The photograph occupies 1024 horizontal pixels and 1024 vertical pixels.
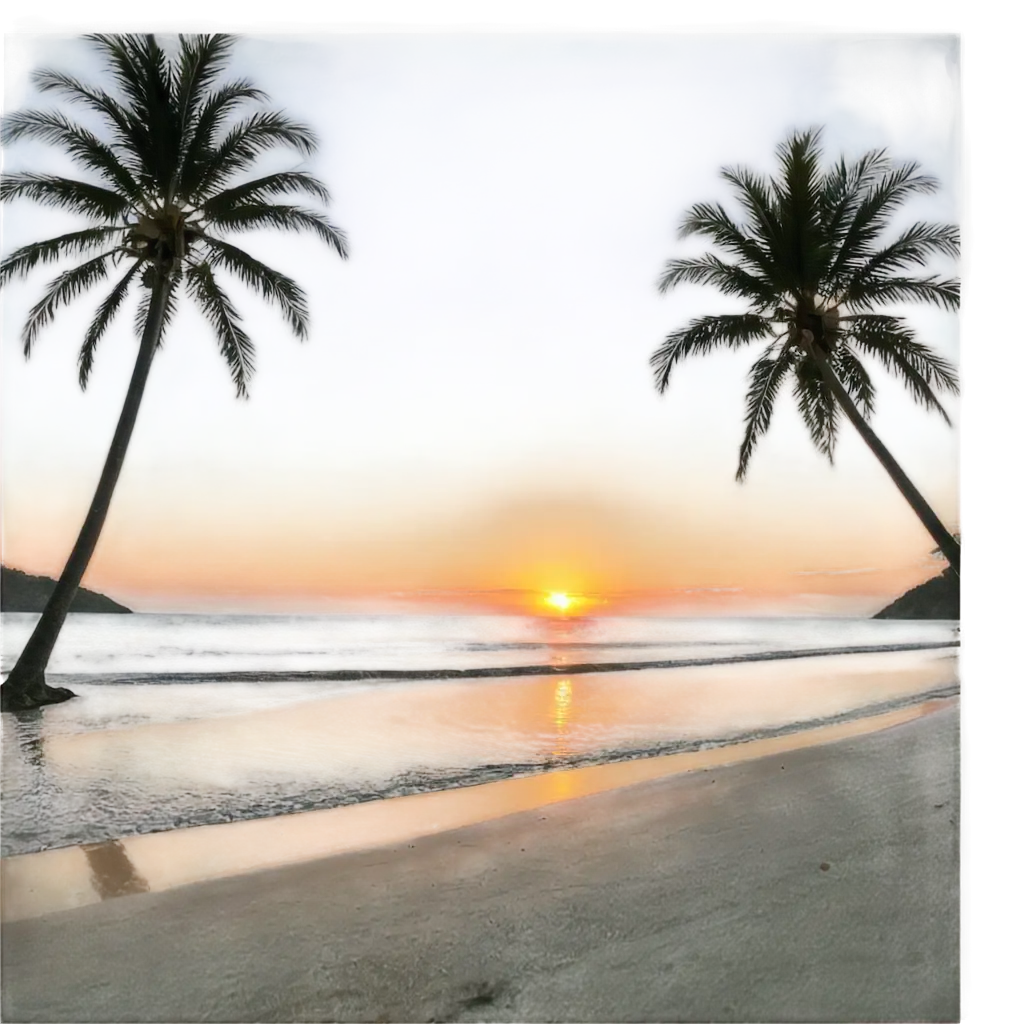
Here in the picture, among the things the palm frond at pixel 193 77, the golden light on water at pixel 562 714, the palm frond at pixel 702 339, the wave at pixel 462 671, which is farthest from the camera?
the wave at pixel 462 671

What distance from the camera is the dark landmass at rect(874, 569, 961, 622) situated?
2697 millimetres

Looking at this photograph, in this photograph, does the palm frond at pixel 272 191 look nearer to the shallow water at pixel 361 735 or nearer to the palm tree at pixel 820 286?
the palm tree at pixel 820 286

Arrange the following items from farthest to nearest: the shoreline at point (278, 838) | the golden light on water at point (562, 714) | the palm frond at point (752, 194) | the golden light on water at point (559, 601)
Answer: the golden light on water at point (559, 601) → the golden light on water at point (562, 714) → the palm frond at point (752, 194) → the shoreline at point (278, 838)

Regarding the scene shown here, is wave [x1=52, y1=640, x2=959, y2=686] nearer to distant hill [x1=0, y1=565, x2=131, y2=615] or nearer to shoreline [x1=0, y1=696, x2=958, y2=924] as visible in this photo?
distant hill [x1=0, y1=565, x2=131, y2=615]

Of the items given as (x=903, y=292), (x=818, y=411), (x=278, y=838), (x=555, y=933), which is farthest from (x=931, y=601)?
(x=278, y=838)

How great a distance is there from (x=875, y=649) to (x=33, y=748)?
3.98m

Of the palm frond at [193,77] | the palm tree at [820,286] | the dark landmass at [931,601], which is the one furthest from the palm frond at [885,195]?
the palm frond at [193,77]

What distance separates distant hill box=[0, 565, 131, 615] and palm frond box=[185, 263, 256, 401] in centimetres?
86

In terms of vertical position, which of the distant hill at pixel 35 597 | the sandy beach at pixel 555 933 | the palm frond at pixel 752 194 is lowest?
the sandy beach at pixel 555 933

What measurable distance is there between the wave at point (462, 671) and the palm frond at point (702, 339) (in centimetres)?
213

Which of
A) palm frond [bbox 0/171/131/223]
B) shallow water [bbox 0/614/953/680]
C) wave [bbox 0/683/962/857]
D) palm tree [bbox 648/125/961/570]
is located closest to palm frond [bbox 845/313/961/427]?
palm tree [bbox 648/125/961/570]

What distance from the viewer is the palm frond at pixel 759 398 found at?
3041 millimetres

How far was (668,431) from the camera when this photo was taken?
10.2 ft

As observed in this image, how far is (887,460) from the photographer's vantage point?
292cm
